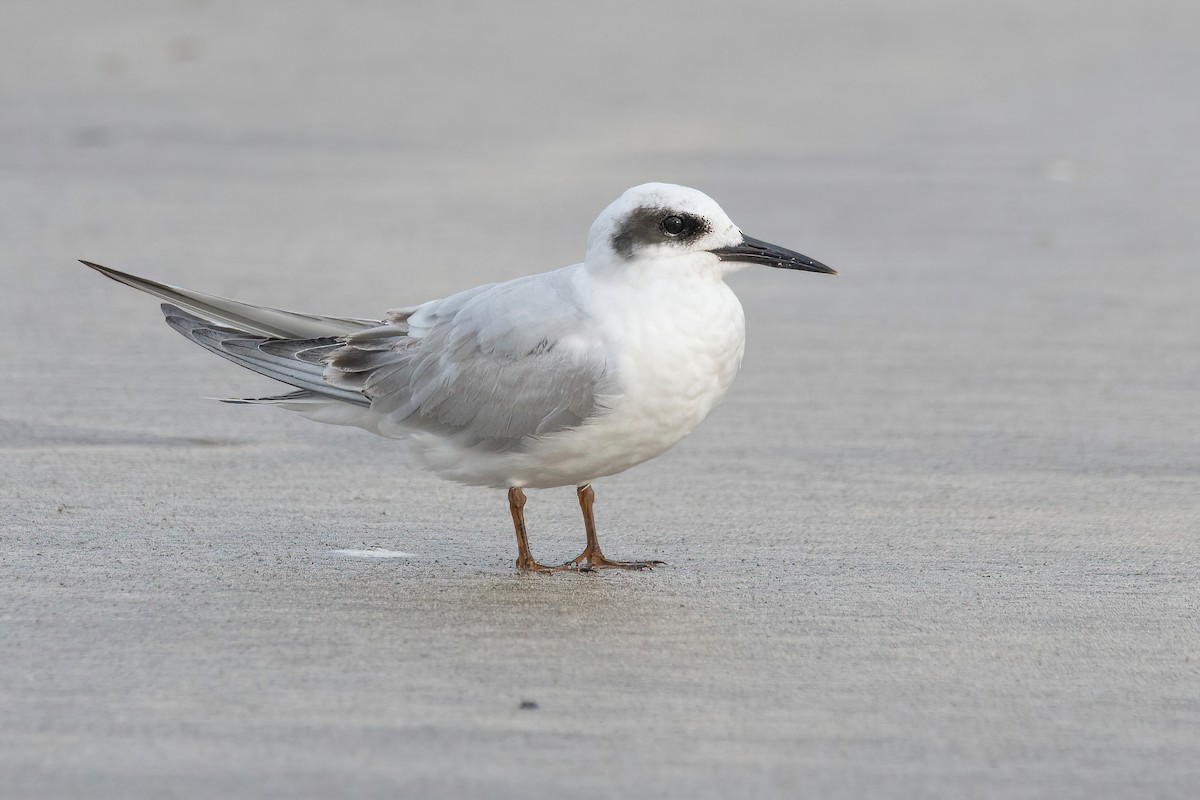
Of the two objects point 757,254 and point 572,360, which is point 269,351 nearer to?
point 572,360

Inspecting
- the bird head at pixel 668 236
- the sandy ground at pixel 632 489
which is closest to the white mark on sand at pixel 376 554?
the sandy ground at pixel 632 489

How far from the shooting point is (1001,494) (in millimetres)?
4820

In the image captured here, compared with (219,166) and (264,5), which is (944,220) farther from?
(264,5)

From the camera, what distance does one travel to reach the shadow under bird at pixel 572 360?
4.06 meters

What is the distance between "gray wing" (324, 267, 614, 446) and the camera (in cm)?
409

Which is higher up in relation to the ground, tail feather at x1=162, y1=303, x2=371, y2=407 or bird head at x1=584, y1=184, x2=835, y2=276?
bird head at x1=584, y1=184, x2=835, y2=276

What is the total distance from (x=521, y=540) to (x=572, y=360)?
1.53 ft

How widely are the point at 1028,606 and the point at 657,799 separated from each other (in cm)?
138

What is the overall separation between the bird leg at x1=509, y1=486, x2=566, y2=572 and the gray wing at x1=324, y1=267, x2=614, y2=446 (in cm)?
15

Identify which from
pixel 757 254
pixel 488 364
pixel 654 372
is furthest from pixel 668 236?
pixel 488 364

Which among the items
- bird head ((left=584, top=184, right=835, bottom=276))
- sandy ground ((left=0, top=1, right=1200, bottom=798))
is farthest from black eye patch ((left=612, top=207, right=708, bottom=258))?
sandy ground ((left=0, top=1, right=1200, bottom=798))

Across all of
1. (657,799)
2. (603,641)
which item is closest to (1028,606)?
(603,641)

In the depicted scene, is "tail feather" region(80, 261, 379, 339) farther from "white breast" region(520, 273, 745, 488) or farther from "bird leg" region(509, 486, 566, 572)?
"white breast" region(520, 273, 745, 488)

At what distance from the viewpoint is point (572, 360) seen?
409 cm
